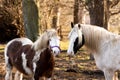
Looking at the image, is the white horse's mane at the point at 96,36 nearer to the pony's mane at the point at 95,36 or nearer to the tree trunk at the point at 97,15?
the pony's mane at the point at 95,36

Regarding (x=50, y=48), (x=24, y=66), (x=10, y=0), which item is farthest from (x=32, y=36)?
A: (x=10, y=0)

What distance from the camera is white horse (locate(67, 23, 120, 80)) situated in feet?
18.3

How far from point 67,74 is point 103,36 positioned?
2641 millimetres

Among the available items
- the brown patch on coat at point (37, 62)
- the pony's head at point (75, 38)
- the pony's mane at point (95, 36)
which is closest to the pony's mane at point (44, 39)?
the brown patch on coat at point (37, 62)

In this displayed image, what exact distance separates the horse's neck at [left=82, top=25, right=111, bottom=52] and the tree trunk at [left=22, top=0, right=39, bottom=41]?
3.86 m

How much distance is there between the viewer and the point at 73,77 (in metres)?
7.77

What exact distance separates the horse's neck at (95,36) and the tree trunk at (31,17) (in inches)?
152

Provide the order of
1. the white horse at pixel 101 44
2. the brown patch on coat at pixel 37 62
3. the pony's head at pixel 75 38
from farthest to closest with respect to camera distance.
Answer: the brown patch on coat at pixel 37 62
the pony's head at pixel 75 38
the white horse at pixel 101 44

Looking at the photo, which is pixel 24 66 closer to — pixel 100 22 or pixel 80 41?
pixel 80 41

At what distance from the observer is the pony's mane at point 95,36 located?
5.75 metres

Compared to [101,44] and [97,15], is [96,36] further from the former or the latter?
[97,15]

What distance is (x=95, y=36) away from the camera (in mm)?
5777

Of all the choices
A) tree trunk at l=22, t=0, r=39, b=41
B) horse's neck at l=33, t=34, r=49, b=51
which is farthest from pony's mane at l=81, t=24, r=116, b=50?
tree trunk at l=22, t=0, r=39, b=41

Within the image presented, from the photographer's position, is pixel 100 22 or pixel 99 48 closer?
pixel 99 48
